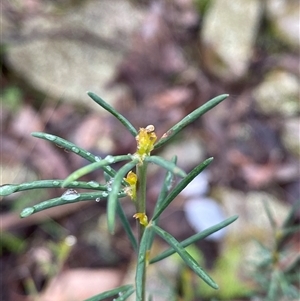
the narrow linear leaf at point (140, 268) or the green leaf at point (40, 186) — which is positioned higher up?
the green leaf at point (40, 186)

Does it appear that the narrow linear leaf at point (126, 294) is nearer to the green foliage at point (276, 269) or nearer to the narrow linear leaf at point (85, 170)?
the narrow linear leaf at point (85, 170)

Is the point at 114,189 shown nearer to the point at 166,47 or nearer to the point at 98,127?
the point at 98,127

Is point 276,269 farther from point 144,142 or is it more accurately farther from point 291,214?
point 144,142

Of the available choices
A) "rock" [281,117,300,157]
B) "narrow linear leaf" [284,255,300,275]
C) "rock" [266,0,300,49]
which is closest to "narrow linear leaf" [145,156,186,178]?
"narrow linear leaf" [284,255,300,275]

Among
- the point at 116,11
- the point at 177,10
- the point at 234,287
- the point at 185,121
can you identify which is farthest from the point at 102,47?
the point at 185,121

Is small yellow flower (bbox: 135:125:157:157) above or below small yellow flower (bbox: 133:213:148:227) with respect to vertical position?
above

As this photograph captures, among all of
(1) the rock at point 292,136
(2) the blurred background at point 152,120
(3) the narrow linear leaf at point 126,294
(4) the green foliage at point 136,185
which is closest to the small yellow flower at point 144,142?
(4) the green foliage at point 136,185

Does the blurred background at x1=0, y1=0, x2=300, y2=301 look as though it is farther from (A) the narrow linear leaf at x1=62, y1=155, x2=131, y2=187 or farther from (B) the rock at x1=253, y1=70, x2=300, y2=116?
(A) the narrow linear leaf at x1=62, y1=155, x2=131, y2=187
